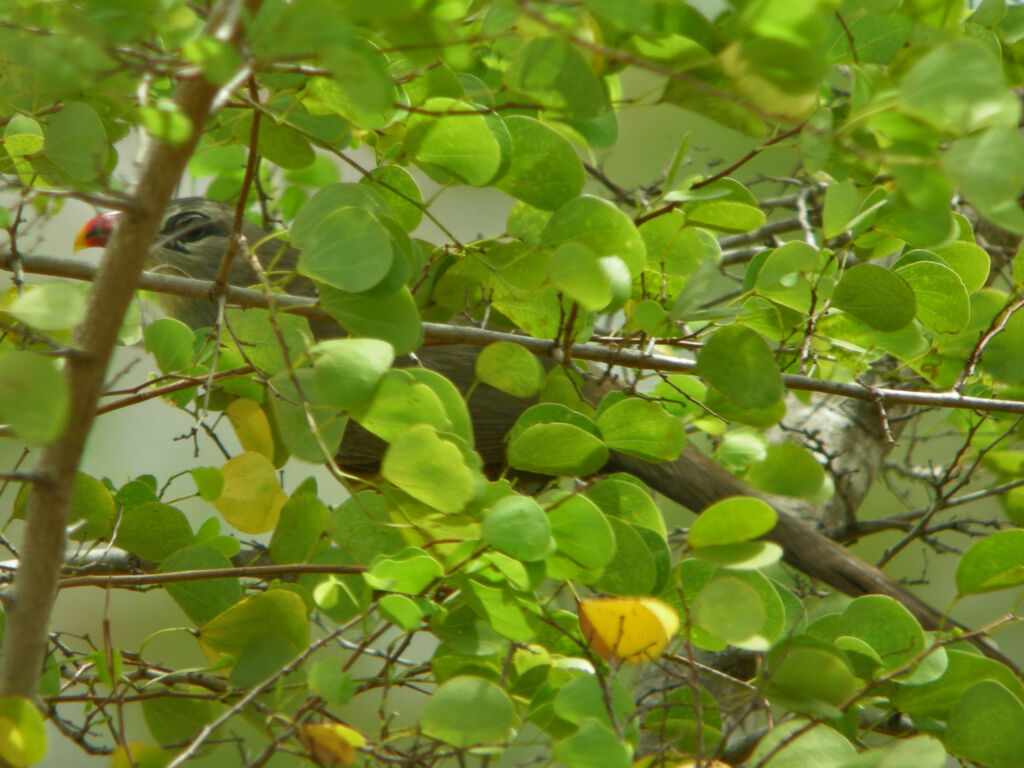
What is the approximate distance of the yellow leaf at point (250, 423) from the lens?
71.9 inches

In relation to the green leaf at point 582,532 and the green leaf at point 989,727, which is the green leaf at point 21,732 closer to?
the green leaf at point 582,532

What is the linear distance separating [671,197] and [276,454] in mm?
993

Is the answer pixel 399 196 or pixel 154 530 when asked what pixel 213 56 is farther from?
pixel 154 530

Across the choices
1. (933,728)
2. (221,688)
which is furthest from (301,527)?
(933,728)

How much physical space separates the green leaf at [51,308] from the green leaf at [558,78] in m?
0.53

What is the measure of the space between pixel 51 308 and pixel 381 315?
0.42 meters

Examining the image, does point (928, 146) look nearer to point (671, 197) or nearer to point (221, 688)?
Answer: point (671, 197)

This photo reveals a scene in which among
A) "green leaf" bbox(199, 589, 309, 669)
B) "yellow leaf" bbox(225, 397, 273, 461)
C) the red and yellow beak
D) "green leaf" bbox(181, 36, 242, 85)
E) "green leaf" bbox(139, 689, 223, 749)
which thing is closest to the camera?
"green leaf" bbox(181, 36, 242, 85)

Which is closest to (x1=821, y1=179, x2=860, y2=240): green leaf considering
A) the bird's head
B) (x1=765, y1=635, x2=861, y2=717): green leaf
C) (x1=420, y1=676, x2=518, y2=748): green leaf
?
(x1=765, y1=635, x2=861, y2=717): green leaf

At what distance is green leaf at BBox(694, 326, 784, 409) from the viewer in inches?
54.7

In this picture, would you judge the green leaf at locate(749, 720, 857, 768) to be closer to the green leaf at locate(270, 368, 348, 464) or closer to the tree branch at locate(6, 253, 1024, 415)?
the tree branch at locate(6, 253, 1024, 415)

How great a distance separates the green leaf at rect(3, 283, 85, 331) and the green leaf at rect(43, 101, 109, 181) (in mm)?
281

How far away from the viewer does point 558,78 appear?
1033 millimetres

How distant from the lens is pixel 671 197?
4.73 ft
